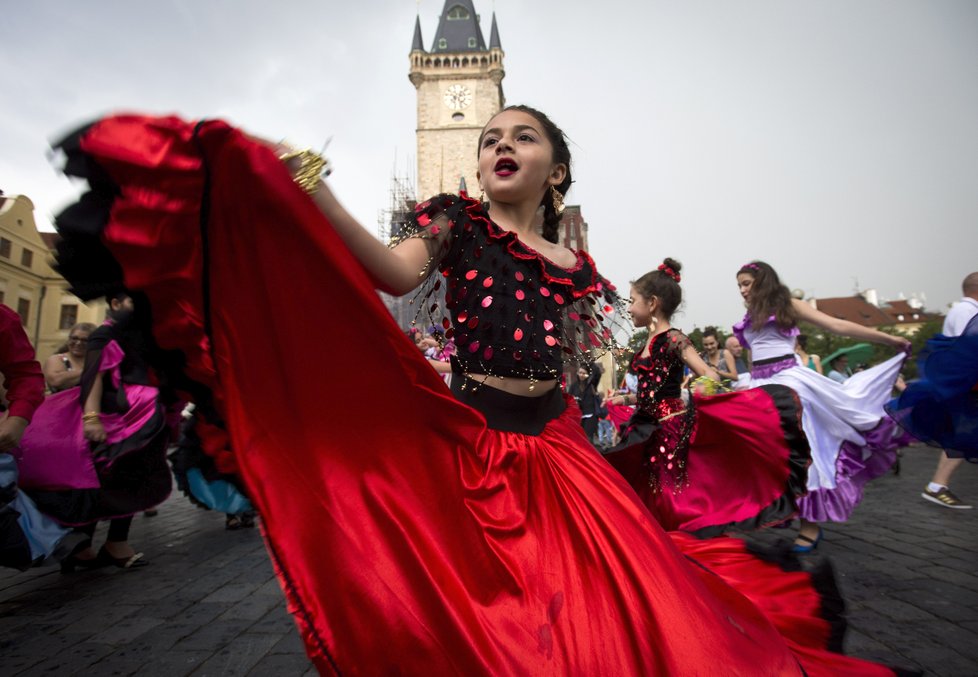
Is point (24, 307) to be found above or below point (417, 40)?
below

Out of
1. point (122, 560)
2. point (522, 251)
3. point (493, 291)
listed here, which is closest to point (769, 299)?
point (522, 251)

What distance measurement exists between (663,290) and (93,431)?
4305mm

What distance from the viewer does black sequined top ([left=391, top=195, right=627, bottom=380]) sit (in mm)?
1802

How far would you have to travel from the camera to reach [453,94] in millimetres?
50312

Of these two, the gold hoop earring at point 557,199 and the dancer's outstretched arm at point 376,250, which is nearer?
the dancer's outstretched arm at point 376,250

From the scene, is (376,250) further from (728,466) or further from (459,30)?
(459,30)

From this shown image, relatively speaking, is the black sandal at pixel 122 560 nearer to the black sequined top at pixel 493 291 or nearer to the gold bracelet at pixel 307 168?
the black sequined top at pixel 493 291

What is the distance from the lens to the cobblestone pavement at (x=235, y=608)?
2.47m

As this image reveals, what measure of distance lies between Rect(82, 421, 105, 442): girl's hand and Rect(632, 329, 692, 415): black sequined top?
3952mm

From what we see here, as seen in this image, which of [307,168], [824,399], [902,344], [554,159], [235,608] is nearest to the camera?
[307,168]

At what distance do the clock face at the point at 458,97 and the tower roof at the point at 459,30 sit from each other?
4.02 m

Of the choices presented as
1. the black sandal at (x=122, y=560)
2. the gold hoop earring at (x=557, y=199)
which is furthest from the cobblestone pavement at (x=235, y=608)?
the gold hoop earring at (x=557, y=199)

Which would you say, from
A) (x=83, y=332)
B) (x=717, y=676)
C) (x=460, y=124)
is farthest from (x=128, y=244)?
(x=460, y=124)

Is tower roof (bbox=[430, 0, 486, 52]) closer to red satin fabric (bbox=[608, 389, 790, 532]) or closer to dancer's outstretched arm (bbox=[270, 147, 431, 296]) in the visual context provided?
red satin fabric (bbox=[608, 389, 790, 532])
